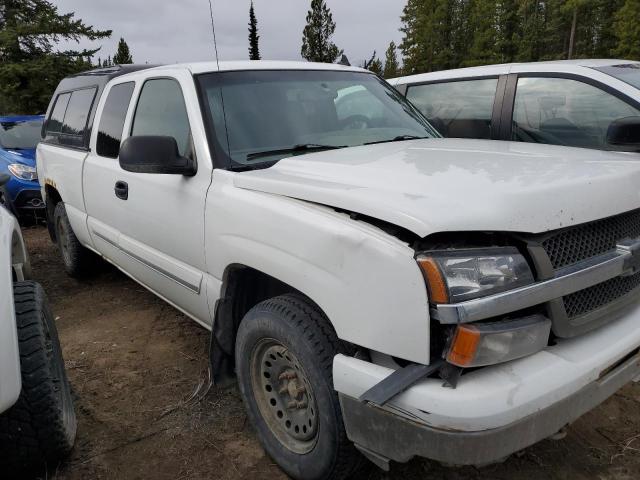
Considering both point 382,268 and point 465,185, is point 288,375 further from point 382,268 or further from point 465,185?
point 465,185

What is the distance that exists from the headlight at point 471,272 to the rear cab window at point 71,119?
369cm

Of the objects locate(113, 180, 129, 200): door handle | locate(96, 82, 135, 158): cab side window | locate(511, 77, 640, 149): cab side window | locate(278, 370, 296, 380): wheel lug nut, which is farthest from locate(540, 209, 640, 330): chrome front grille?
locate(96, 82, 135, 158): cab side window

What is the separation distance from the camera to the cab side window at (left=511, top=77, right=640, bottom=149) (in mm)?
4152

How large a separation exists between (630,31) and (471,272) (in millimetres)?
49283

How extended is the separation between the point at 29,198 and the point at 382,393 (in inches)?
316

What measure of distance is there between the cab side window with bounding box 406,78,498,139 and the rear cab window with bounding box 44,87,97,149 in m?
3.11

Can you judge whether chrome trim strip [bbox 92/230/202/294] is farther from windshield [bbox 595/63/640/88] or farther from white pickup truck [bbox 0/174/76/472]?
windshield [bbox 595/63/640/88]

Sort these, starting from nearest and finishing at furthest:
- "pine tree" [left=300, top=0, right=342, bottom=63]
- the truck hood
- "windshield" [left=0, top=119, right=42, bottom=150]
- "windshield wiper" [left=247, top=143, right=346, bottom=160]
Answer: the truck hood
"windshield wiper" [left=247, top=143, right=346, bottom=160]
"windshield" [left=0, top=119, right=42, bottom=150]
"pine tree" [left=300, top=0, right=342, bottom=63]

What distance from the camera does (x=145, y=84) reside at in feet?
12.0

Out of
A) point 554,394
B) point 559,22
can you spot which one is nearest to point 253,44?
point 554,394

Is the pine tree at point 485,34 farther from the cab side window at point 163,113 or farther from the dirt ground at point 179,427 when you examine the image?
the dirt ground at point 179,427

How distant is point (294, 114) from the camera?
310 cm

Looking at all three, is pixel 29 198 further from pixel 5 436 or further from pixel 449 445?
pixel 449 445

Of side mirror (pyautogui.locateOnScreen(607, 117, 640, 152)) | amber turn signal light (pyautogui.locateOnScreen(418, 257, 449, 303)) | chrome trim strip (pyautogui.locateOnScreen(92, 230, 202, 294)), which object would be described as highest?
side mirror (pyautogui.locateOnScreen(607, 117, 640, 152))
